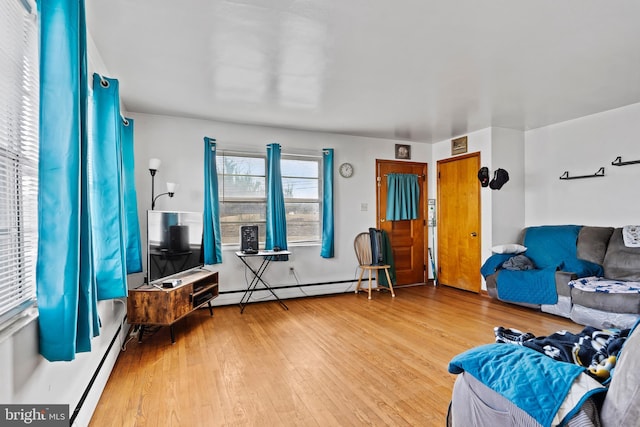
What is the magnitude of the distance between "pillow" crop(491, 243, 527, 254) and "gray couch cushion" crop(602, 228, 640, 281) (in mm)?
909

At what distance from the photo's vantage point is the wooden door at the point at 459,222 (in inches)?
207

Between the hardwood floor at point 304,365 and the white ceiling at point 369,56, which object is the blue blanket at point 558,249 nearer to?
the hardwood floor at point 304,365

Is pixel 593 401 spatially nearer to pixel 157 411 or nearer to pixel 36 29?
pixel 157 411

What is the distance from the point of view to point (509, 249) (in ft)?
15.3

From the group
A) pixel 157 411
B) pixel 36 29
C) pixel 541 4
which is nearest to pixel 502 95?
pixel 541 4

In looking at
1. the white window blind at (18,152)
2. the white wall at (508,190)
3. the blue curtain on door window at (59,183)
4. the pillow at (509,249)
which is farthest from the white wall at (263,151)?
the blue curtain on door window at (59,183)

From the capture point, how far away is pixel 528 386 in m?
1.25

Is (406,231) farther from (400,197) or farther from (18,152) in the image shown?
(18,152)

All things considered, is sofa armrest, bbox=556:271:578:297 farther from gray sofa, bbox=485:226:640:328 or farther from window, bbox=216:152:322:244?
window, bbox=216:152:322:244

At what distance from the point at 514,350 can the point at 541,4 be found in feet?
6.76

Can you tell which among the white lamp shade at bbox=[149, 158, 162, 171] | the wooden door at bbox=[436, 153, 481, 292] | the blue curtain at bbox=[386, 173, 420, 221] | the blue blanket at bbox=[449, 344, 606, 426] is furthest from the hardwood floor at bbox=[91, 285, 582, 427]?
the white lamp shade at bbox=[149, 158, 162, 171]

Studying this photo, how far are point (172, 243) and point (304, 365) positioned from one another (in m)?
1.90

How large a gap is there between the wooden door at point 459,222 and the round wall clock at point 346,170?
1696mm

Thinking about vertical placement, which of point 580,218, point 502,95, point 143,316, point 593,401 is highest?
point 502,95
